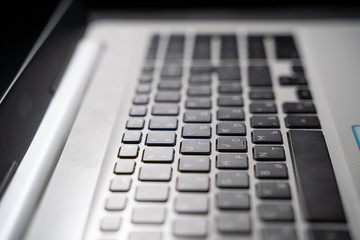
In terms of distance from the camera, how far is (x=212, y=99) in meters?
0.38

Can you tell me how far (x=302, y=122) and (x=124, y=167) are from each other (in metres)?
0.19

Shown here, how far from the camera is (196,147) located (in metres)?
0.32

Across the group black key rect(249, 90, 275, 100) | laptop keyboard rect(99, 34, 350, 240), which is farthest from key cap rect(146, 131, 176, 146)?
black key rect(249, 90, 275, 100)

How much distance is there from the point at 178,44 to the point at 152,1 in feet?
0.55

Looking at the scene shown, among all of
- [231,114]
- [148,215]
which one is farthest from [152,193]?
[231,114]

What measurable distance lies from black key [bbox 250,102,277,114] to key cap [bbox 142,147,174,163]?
0.10 metres

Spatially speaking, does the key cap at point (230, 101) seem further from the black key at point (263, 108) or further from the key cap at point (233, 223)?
the key cap at point (233, 223)

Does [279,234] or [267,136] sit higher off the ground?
[267,136]

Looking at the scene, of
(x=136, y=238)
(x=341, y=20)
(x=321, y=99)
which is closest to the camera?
(x=136, y=238)

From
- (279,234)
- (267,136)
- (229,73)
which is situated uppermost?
(229,73)

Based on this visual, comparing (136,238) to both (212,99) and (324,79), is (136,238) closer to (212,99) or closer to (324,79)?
(212,99)

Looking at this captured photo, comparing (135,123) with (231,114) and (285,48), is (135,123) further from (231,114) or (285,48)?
(285,48)

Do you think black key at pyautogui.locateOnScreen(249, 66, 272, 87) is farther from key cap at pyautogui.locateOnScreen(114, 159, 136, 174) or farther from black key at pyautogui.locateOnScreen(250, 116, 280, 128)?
key cap at pyautogui.locateOnScreen(114, 159, 136, 174)

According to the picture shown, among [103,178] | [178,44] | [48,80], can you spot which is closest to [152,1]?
[178,44]
